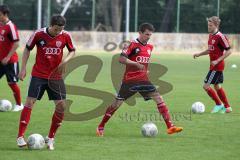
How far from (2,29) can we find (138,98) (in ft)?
17.2

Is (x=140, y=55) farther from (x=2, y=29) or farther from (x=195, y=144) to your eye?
(x=2, y=29)

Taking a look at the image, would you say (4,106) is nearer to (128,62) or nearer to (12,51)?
(12,51)

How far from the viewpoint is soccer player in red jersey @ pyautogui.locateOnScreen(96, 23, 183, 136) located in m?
11.6

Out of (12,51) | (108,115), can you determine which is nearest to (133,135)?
(108,115)

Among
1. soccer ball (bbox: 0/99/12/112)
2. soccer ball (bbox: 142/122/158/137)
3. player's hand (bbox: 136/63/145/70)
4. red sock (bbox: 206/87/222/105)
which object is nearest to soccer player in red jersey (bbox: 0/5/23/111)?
soccer ball (bbox: 0/99/12/112)

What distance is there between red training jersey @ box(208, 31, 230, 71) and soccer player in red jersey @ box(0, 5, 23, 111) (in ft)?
14.5

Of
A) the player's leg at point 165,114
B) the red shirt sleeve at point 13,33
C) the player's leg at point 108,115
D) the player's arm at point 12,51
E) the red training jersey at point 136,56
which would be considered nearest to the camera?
the player's leg at point 165,114

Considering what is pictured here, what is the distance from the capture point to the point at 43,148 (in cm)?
1025

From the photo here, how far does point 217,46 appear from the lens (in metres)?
15.3

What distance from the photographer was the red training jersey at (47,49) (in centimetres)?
1032

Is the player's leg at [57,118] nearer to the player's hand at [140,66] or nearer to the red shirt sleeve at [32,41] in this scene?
the red shirt sleeve at [32,41]

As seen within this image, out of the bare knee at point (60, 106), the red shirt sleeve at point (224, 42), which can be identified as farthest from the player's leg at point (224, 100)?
the bare knee at point (60, 106)

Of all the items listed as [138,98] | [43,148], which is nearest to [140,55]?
[43,148]

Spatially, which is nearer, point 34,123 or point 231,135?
point 231,135
